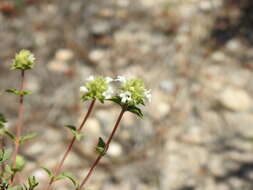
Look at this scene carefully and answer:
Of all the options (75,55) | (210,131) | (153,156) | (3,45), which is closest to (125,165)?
(153,156)

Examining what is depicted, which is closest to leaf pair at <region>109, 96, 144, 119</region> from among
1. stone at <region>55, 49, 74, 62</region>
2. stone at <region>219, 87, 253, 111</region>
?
stone at <region>219, 87, 253, 111</region>

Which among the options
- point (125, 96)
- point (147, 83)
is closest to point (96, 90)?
point (125, 96)

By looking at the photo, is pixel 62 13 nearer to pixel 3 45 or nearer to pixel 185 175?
pixel 3 45

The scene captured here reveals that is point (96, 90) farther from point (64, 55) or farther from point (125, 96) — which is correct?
point (64, 55)

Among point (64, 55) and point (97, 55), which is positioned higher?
point (97, 55)

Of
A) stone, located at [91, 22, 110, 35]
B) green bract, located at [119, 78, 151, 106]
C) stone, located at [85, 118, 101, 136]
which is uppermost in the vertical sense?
stone, located at [91, 22, 110, 35]

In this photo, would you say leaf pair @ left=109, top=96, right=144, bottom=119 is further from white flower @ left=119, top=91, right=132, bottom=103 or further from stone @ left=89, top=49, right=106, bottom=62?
stone @ left=89, top=49, right=106, bottom=62

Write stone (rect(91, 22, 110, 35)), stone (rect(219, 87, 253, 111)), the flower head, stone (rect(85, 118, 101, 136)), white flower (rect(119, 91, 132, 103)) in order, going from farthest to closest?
1. stone (rect(91, 22, 110, 35))
2. stone (rect(219, 87, 253, 111))
3. stone (rect(85, 118, 101, 136))
4. the flower head
5. white flower (rect(119, 91, 132, 103))
